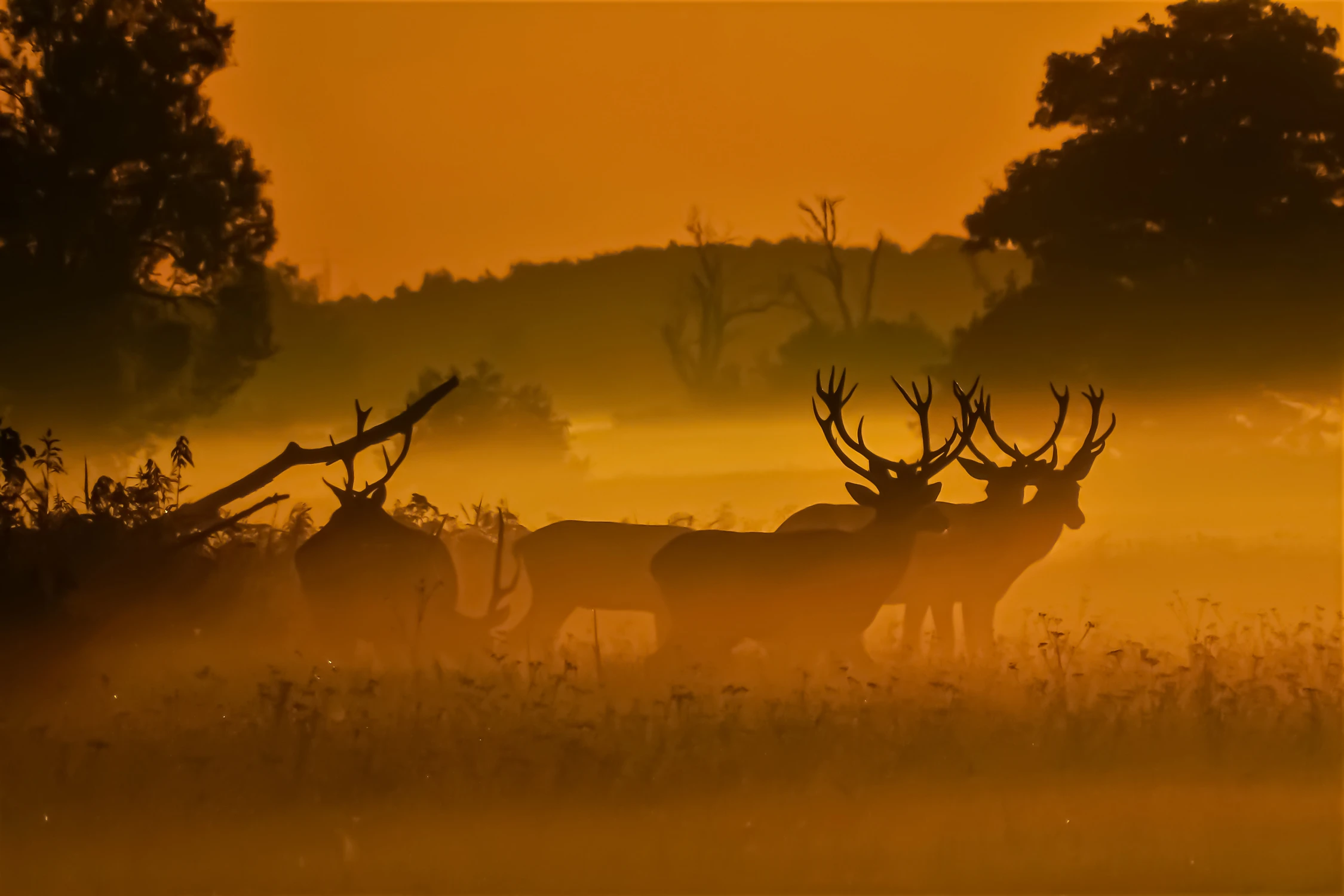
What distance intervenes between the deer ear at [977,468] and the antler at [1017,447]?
3 cm

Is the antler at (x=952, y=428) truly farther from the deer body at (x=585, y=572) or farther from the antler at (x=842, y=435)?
the deer body at (x=585, y=572)

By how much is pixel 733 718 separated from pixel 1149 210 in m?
3.51

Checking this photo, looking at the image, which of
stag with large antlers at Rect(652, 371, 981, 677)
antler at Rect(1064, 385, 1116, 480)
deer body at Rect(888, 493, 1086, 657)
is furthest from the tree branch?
antler at Rect(1064, 385, 1116, 480)

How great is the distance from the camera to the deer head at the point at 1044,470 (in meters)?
6.70

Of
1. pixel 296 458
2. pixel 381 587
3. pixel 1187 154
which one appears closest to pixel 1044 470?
pixel 1187 154

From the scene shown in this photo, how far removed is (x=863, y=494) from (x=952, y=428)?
0.72 m

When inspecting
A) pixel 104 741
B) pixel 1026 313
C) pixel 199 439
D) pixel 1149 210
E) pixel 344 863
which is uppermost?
pixel 1149 210

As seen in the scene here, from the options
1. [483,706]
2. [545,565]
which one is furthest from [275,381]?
[483,706]

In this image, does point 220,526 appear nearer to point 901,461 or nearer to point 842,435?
point 842,435

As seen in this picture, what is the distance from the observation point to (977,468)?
6691mm

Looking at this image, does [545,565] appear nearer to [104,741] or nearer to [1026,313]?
[104,741]

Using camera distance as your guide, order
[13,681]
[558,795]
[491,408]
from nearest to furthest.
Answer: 1. [558,795]
2. [13,681]
3. [491,408]

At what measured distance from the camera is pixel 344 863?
18.2 ft

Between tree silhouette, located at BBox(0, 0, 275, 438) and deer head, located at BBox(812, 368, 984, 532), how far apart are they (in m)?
2.76
